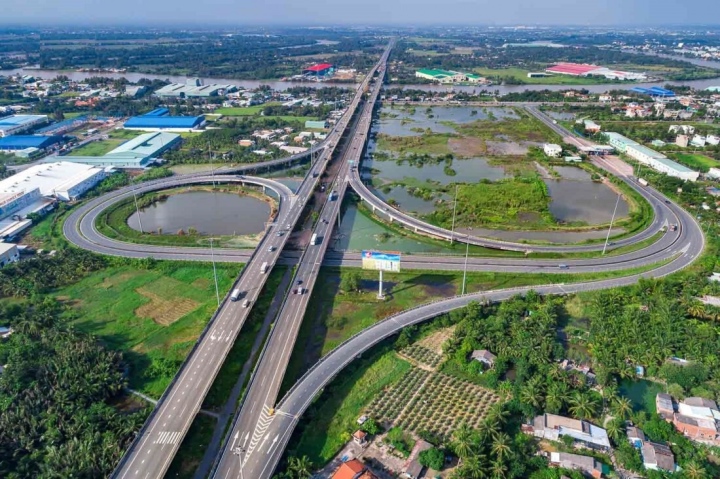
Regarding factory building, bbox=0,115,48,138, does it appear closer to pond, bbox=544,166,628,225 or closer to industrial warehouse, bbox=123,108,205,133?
industrial warehouse, bbox=123,108,205,133

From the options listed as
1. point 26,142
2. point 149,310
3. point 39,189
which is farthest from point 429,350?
point 26,142

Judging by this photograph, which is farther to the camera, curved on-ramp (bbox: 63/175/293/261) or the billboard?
curved on-ramp (bbox: 63/175/293/261)

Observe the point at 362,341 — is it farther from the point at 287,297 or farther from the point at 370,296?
the point at 287,297

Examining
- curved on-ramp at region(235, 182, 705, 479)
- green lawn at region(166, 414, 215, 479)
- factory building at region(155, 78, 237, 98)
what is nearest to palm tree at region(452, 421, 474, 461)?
curved on-ramp at region(235, 182, 705, 479)

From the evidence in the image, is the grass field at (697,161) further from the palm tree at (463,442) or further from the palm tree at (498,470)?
the palm tree at (498,470)

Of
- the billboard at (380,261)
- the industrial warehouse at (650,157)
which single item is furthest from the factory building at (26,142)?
the industrial warehouse at (650,157)

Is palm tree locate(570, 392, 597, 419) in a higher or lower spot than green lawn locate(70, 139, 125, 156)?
lower
